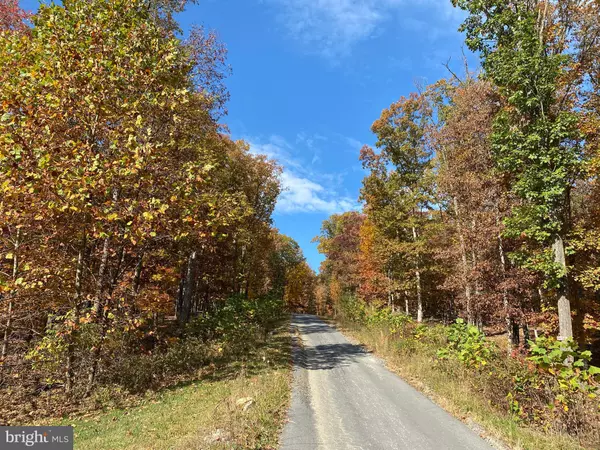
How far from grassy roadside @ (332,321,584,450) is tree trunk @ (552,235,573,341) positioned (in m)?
4.36

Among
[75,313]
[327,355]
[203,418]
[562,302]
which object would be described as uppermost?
[75,313]

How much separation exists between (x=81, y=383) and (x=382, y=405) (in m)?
8.50

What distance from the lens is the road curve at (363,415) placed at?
232 inches

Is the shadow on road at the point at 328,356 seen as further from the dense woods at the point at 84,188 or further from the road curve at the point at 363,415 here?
the dense woods at the point at 84,188

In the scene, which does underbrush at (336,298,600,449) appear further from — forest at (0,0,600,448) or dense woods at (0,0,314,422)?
dense woods at (0,0,314,422)

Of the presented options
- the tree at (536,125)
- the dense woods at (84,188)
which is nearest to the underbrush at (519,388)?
the tree at (536,125)

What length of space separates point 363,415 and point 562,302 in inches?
329

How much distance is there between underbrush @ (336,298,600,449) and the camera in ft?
19.5

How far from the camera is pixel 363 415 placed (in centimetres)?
724

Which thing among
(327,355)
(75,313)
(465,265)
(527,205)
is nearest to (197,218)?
(75,313)

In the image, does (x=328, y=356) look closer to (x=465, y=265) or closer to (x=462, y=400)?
(x=462, y=400)

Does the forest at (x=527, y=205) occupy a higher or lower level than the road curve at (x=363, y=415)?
higher

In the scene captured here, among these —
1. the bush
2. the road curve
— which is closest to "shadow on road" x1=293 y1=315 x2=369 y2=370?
the road curve

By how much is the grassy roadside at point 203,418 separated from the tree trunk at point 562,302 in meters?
9.45
